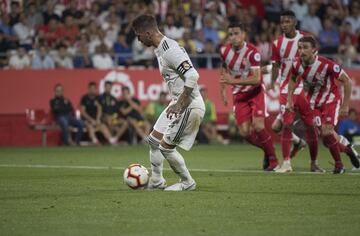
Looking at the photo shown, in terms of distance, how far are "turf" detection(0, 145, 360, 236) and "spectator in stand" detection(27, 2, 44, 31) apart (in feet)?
31.7

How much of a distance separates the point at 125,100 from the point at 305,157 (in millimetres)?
7795

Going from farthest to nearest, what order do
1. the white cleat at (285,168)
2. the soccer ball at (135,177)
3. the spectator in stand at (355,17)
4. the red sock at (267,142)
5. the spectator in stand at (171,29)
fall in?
the spectator in stand at (355,17), the spectator in stand at (171,29), the red sock at (267,142), the white cleat at (285,168), the soccer ball at (135,177)

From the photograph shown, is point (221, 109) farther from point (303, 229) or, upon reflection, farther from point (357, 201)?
point (303, 229)

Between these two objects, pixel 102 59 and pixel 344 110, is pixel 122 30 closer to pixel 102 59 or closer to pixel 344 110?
pixel 102 59

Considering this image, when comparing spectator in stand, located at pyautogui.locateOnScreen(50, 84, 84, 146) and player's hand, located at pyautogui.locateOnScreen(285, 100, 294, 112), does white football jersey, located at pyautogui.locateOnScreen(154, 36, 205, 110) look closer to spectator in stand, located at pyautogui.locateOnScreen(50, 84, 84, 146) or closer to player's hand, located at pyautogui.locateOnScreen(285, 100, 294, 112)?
player's hand, located at pyautogui.locateOnScreen(285, 100, 294, 112)

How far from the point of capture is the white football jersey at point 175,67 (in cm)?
1144

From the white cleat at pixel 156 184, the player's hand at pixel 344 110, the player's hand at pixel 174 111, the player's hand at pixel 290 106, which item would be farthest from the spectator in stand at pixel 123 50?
the player's hand at pixel 174 111

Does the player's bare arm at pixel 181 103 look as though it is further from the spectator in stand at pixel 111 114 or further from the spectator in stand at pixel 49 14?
the spectator in stand at pixel 49 14

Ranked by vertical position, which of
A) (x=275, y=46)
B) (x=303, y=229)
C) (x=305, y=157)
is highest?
(x=275, y=46)

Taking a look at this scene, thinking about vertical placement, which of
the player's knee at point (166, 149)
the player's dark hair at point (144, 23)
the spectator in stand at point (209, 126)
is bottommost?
the spectator in stand at point (209, 126)

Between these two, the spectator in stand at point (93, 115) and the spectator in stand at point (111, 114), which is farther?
the spectator in stand at point (111, 114)

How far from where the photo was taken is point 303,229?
8359 millimetres

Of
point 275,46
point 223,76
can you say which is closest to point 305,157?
point 275,46

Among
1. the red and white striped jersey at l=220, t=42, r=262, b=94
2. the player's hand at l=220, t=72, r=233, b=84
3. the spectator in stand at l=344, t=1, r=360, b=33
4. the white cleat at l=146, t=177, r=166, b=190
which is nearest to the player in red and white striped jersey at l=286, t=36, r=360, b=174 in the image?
the red and white striped jersey at l=220, t=42, r=262, b=94
